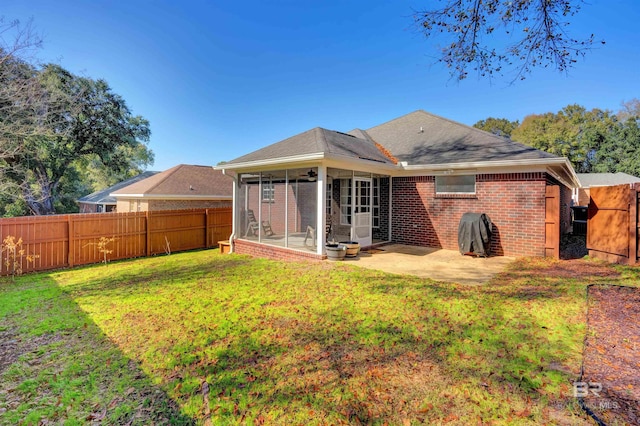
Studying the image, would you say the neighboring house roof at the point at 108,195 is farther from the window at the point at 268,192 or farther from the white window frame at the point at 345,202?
the white window frame at the point at 345,202

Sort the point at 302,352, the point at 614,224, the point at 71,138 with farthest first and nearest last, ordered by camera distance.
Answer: the point at 71,138 < the point at 614,224 < the point at 302,352

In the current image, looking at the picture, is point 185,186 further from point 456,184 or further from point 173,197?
point 456,184

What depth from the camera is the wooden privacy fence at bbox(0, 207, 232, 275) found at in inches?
338

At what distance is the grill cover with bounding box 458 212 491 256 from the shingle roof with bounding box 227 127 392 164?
120 inches

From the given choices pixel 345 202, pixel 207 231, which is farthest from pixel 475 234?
pixel 207 231

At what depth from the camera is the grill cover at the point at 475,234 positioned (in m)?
8.55

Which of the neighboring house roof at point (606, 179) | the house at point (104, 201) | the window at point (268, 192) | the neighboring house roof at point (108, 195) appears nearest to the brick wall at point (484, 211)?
the window at point (268, 192)

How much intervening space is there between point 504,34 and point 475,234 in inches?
198

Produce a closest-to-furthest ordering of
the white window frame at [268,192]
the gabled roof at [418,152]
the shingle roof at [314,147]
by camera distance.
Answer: the gabled roof at [418,152] < the shingle roof at [314,147] < the white window frame at [268,192]

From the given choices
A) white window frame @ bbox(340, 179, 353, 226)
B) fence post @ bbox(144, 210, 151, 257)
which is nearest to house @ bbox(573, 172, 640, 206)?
white window frame @ bbox(340, 179, 353, 226)

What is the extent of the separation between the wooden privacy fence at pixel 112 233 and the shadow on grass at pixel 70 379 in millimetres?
4488

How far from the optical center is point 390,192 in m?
11.0

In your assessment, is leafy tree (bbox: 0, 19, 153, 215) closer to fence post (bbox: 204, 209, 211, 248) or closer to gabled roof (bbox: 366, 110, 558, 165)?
fence post (bbox: 204, 209, 211, 248)

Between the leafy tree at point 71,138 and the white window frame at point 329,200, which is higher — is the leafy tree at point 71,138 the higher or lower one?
the higher one
